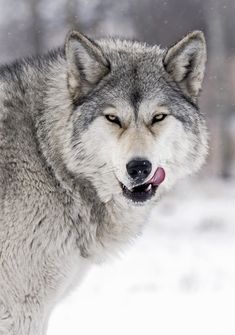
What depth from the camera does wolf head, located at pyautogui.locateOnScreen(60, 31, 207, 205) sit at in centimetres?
471

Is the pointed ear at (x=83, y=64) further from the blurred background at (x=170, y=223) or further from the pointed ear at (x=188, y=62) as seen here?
the blurred background at (x=170, y=223)

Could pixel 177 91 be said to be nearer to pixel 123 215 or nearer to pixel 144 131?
pixel 144 131

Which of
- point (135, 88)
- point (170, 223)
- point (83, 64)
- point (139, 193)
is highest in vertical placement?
point (83, 64)

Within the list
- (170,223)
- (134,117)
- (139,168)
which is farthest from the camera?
(170,223)

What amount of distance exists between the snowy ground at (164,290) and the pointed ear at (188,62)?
1971 millimetres

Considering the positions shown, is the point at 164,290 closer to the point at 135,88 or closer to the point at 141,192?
the point at 141,192

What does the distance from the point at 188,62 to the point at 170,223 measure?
30.4 ft

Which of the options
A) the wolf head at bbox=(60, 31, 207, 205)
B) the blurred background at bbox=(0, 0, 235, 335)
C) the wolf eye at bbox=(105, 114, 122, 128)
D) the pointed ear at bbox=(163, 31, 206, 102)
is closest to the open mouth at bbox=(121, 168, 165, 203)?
the wolf head at bbox=(60, 31, 207, 205)

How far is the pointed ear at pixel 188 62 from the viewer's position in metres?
4.95

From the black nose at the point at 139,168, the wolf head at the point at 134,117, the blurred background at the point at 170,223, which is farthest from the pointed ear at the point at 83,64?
the blurred background at the point at 170,223

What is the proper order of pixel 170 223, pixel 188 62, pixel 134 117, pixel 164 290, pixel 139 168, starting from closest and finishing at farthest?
pixel 139 168, pixel 134 117, pixel 188 62, pixel 164 290, pixel 170 223

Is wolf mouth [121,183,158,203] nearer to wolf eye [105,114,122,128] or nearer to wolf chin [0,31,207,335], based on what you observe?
wolf chin [0,31,207,335]

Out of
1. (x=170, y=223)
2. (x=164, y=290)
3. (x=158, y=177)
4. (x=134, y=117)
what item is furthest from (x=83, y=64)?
(x=170, y=223)

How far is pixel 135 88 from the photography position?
4.82 meters
